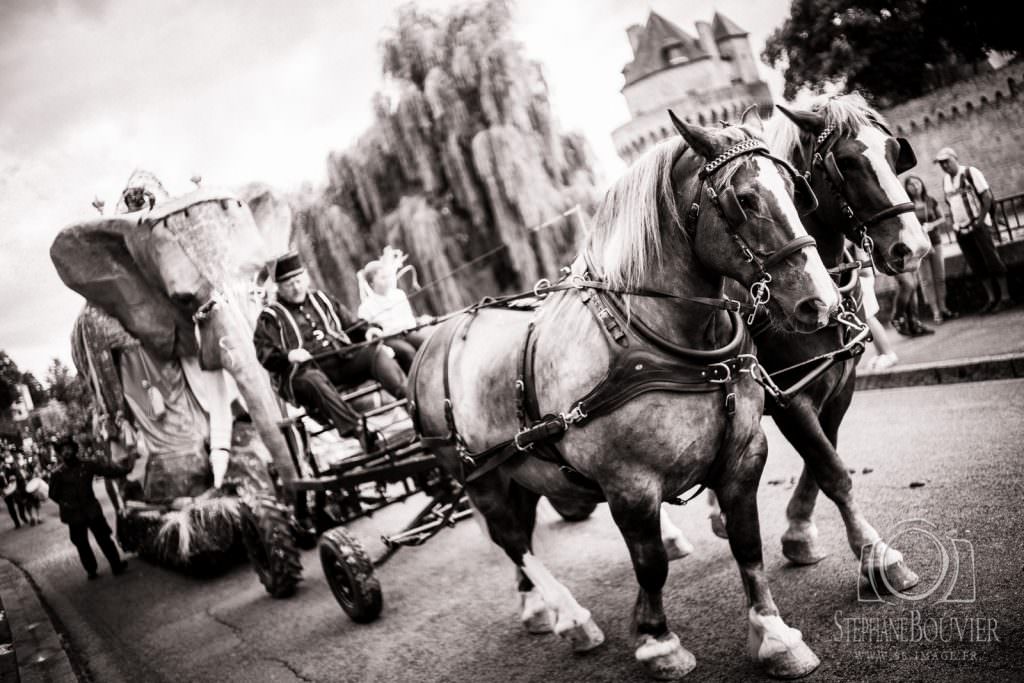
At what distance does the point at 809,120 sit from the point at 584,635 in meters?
2.78

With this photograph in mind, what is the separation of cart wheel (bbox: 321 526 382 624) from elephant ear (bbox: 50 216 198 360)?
3.98 m

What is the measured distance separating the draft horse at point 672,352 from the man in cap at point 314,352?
2.56 metres

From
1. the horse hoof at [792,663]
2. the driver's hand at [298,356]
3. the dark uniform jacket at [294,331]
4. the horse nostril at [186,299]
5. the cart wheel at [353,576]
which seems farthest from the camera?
the horse nostril at [186,299]

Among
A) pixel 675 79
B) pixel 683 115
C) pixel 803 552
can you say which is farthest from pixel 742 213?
pixel 675 79

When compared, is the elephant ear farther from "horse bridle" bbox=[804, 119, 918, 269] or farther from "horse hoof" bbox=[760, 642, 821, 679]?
"horse hoof" bbox=[760, 642, 821, 679]

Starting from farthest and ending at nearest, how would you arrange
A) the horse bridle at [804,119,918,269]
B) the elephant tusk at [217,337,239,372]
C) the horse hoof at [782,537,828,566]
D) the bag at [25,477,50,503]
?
the bag at [25,477,50,503]
the elephant tusk at [217,337,239,372]
the horse hoof at [782,537,828,566]
the horse bridle at [804,119,918,269]

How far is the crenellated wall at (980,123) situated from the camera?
91.4 ft

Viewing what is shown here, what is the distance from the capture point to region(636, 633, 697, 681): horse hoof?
3.40 metres

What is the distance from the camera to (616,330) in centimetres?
325

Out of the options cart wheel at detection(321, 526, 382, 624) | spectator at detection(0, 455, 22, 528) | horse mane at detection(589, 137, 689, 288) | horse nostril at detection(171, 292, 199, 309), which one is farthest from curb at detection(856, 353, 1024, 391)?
spectator at detection(0, 455, 22, 528)

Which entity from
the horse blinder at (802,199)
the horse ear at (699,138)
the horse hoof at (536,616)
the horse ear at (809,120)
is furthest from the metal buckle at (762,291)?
the horse hoof at (536,616)

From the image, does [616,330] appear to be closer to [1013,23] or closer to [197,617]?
[197,617]

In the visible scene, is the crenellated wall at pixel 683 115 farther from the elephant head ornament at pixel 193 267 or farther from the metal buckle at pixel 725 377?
the metal buckle at pixel 725 377

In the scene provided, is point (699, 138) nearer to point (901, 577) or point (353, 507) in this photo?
point (901, 577)
